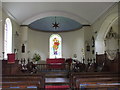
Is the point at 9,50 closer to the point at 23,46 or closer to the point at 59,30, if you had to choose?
the point at 23,46

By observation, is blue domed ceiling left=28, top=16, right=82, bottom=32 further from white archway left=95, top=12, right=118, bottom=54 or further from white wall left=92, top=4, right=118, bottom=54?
white archway left=95, top=12, right=118, bottom=54

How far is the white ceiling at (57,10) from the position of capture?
32.0ft

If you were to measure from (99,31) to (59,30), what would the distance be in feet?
22.0

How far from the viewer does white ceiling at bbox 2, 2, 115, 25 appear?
32.0 feet

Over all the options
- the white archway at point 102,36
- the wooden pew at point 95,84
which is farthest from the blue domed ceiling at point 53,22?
the wooden pew at point 95,84

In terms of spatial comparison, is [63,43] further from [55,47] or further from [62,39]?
[55,47]

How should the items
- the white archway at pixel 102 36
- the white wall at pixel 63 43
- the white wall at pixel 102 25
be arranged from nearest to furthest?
the white wall at pixel 102 25, the white archway at pixel 102 36, the white wall at pixel 63 43

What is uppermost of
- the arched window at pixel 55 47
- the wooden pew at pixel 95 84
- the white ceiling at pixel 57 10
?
the white ceiling at pixel 57 10

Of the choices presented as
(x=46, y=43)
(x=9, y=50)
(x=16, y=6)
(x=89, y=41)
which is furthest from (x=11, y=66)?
(x=46, y=43)

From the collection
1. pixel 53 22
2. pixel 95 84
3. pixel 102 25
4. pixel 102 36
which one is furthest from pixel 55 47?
pixel 95 84

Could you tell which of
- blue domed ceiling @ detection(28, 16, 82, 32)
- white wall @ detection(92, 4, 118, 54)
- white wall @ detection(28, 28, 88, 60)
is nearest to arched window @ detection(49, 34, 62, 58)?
white wall @ detection(28, 28, 88, 60)

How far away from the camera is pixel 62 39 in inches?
686

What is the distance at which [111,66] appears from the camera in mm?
8922

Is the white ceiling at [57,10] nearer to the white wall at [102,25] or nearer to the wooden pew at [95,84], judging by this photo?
the white wall at [102,25]
